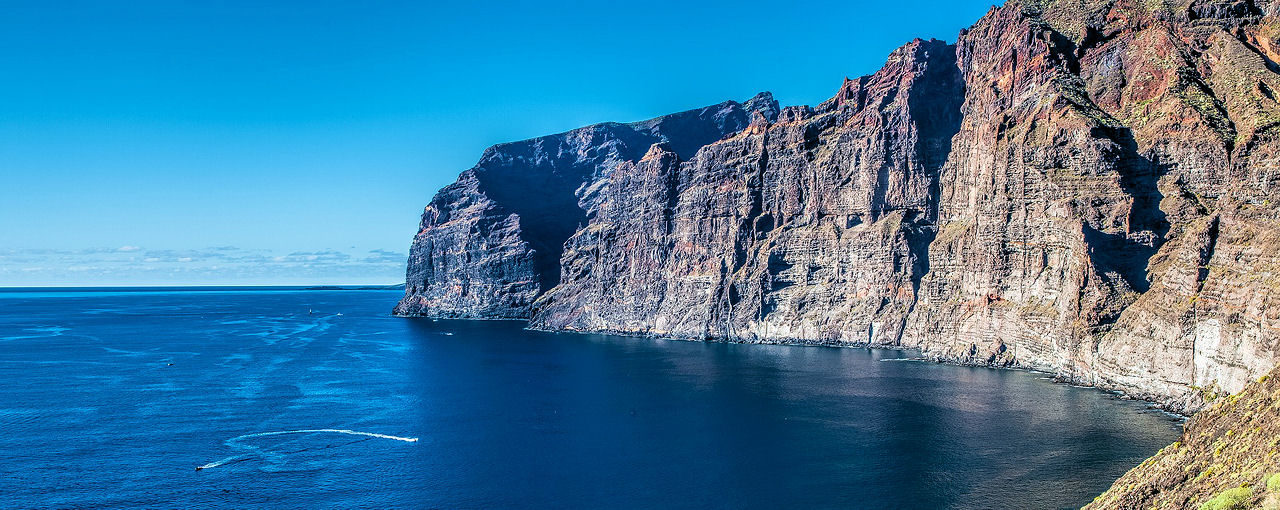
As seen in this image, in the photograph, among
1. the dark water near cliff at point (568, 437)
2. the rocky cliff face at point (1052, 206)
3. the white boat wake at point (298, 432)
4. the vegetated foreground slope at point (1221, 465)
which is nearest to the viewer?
the vegetated foreground slope at point (1221, 465)

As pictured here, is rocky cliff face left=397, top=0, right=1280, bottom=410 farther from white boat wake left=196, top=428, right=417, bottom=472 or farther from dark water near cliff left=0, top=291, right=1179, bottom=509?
white boat wake left=196, top=428, right=417, bottom=472

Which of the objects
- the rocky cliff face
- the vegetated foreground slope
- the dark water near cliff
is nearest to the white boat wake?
the dark water near cliff

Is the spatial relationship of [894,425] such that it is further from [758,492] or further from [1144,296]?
[1144,296]

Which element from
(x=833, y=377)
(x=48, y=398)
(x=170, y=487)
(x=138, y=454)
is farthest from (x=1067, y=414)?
(x=48, y=398)

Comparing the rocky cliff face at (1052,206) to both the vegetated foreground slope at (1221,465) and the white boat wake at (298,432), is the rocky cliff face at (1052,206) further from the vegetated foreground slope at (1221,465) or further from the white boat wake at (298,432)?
the white boat wake at (298,432)

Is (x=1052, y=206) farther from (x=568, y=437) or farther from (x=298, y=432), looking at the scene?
(x=298, y=432)

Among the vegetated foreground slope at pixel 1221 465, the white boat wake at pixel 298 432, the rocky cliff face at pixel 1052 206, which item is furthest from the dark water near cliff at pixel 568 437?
the vegetated foreground slope at pixel 1221 465
